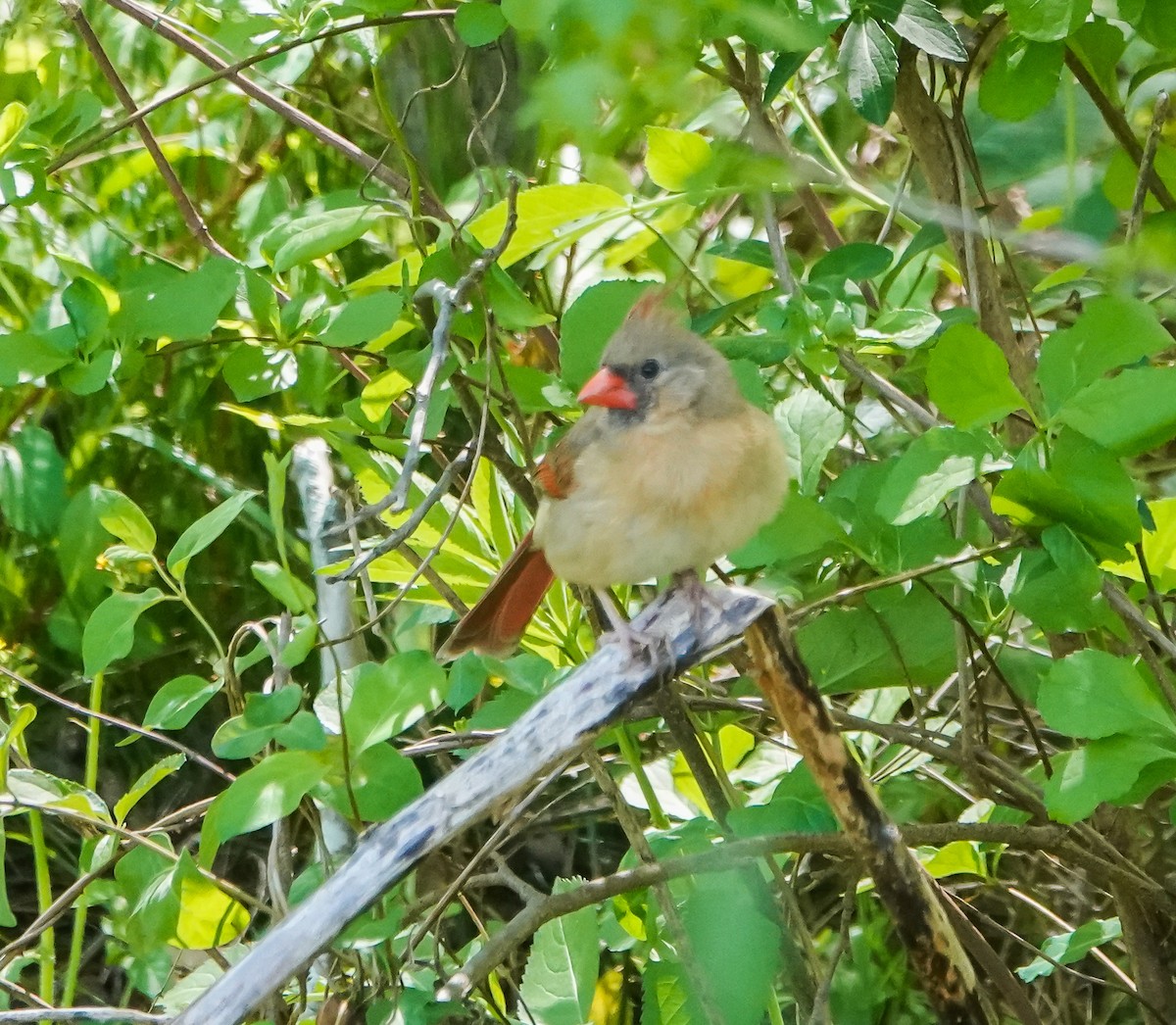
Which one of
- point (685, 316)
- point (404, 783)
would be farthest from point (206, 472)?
point (404, 783)

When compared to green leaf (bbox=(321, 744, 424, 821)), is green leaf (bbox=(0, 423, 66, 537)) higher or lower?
higher

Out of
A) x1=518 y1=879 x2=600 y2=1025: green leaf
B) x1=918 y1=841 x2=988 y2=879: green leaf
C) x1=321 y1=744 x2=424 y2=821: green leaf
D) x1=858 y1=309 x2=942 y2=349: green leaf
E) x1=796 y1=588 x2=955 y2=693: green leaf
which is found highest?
x1=858 y1=309 x2=942 y2=349: green leaf

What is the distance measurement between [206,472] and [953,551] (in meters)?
1.64

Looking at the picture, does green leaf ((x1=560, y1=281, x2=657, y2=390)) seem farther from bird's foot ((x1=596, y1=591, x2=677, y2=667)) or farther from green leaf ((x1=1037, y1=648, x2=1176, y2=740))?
green leaf ((x1=1037, y1=648, x2=1176, y2=740))

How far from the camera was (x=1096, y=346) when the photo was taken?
62.3 inches

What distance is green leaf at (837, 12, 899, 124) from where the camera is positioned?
185cm

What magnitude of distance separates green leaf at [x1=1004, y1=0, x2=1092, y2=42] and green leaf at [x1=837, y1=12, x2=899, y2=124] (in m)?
0.21

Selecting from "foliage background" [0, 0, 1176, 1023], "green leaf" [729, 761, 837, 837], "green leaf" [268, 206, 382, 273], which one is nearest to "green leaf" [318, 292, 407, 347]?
"foliage background" [0, 0, 1176, 1023]

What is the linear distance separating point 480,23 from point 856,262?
0.64 metres

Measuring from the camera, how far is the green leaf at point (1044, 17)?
1670 mm

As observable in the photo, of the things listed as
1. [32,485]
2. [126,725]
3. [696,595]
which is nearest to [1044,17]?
[696,595]

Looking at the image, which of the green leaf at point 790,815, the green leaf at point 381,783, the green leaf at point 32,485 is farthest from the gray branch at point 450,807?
the green leaf at point 32,485

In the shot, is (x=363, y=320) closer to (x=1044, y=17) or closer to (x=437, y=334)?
(x=437, y=334)

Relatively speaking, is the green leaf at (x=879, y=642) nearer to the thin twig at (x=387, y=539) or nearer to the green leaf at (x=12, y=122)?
the thin twig at (x=387, y=539)
